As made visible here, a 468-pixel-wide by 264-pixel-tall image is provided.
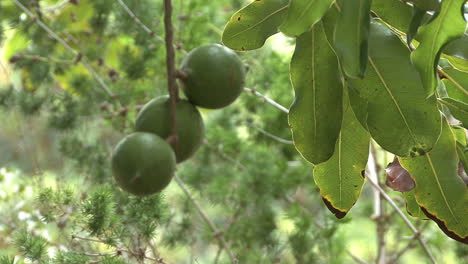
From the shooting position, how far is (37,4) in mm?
1843

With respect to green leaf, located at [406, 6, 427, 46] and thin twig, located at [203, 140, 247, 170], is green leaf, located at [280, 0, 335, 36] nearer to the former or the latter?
green leaf, located at [406, 6, 427, 46]

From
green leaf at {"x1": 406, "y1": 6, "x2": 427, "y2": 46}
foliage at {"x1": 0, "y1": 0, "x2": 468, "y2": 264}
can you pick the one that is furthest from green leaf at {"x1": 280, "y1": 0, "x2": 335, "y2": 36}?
green leaf at {"x1": 406, "y1": 6, "x2": 427, "y2": 46}

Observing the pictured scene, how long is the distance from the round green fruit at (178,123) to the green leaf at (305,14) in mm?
485

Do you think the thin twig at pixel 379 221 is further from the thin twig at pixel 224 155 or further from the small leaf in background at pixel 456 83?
the small leaf in background at pixel 456 83

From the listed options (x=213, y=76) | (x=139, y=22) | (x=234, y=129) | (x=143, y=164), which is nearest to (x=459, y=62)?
(x=213, y=76)

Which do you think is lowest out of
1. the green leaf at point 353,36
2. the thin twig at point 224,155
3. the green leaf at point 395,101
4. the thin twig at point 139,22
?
the thin twig at point 224,155

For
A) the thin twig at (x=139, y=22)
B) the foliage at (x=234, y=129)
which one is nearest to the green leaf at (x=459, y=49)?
the foliage at (x=234, y=129)

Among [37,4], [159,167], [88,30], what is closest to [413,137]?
[159,167]

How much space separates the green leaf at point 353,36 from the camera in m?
0.86

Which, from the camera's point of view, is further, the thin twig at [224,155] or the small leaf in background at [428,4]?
the thin twig at [224,155]

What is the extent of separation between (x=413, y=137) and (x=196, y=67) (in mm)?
561

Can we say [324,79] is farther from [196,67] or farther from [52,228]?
[52,228]

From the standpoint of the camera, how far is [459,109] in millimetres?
1045

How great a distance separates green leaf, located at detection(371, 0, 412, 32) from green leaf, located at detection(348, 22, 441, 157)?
4 cm
